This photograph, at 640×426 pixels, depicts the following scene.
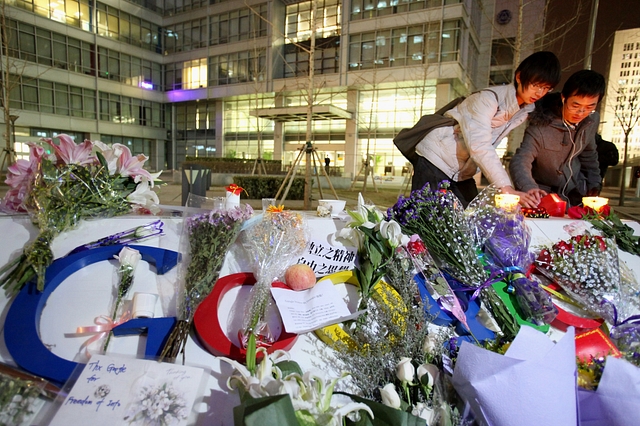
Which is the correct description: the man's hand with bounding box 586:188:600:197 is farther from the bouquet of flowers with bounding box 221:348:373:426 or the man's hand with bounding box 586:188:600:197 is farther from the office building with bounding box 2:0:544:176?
the office building with bounding box 2:0:544:176

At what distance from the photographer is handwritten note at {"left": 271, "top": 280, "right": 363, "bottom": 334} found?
3.76ft

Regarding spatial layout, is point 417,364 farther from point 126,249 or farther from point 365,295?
point 126,249

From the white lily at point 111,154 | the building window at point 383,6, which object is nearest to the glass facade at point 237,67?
the building window at point 383,6

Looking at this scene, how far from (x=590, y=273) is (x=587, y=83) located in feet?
4.36

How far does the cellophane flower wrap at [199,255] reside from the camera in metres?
1.10

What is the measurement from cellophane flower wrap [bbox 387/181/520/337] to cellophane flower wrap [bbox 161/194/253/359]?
73 cm

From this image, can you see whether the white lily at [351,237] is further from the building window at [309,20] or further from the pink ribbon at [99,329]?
the building window at [309,20]

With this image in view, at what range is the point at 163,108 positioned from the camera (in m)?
29.7

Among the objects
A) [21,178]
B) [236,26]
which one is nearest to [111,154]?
[21,178]

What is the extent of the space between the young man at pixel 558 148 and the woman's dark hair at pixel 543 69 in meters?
0.46

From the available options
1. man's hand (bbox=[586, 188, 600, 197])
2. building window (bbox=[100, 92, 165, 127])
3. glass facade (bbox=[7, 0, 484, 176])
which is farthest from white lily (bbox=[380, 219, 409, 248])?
building window (bbox=[100, 92, 165, 127])

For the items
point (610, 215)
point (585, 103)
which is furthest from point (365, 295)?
point (585, 103)

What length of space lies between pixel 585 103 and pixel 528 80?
553 mm

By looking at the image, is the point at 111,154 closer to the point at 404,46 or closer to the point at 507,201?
the point at 507,201
